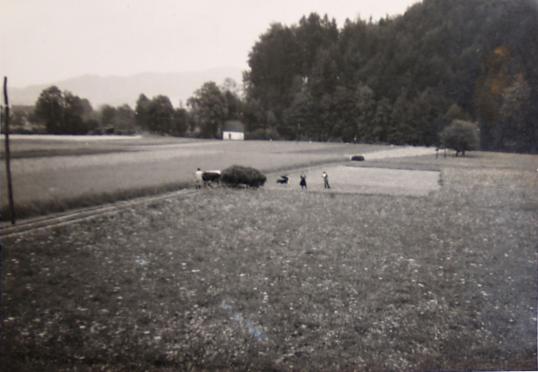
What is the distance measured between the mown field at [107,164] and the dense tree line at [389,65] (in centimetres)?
136

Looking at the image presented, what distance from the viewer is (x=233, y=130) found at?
417 inches

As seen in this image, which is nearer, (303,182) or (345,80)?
(345,80)

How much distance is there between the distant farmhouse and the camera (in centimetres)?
1040

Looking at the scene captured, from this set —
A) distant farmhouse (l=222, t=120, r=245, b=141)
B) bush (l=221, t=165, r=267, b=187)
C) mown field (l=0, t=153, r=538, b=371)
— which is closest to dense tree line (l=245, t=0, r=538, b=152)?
distant farmhouse (l=222, t=120, r=245, b=141)

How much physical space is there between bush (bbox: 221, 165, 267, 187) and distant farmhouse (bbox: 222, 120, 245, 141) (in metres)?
1.61

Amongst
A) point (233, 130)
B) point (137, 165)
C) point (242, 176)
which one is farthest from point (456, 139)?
point (137, 165)

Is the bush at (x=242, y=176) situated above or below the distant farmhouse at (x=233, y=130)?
below

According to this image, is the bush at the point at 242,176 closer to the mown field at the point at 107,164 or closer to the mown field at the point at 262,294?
the mown field at the point at 107,164

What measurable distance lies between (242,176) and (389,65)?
7.44 m

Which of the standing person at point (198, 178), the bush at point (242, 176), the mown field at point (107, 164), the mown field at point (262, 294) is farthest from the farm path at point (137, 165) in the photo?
the mown field at point (262, 294)

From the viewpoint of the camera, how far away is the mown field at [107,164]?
610 cm

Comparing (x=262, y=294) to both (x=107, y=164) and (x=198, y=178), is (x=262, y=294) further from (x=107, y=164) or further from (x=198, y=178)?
(x=198, y=178)

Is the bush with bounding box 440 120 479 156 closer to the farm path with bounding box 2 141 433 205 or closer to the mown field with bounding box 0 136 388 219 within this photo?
the farm path with bounding box 2 141 433 205

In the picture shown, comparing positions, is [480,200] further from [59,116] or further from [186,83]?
[59,116]
